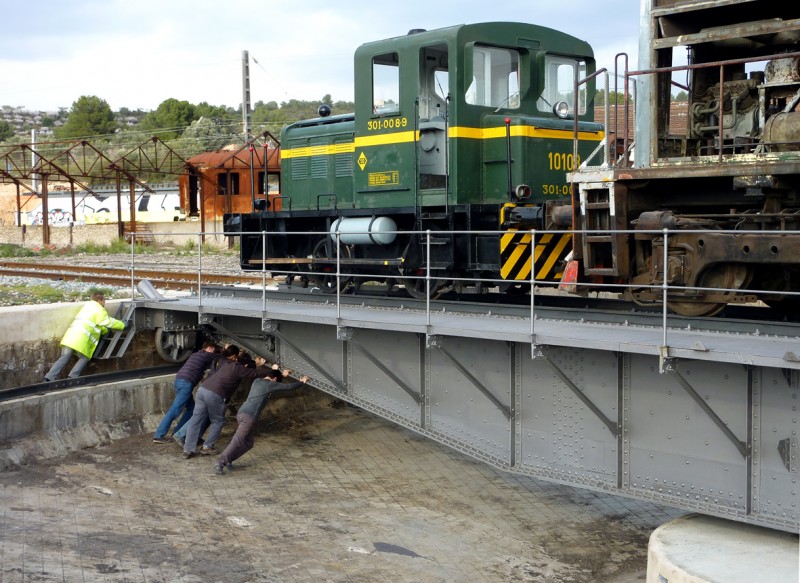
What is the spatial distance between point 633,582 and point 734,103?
4.79 m

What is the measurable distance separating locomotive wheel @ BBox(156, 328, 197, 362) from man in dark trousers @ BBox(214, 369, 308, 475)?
81.5 inches


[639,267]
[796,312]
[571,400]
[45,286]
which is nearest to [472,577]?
[571,400]

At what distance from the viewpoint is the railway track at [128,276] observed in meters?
16.7

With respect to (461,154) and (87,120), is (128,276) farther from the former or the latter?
(87,120)

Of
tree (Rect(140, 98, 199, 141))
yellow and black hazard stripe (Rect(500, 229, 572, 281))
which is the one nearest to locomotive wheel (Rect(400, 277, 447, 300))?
yellow and black hazard stripe (Rect(500, 229, 572, 281))

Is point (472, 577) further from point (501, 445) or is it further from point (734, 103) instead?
point (734, 103)

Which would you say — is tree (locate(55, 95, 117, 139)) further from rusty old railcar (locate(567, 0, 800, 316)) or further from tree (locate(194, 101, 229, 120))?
rusty old railcar (locate(567, 0, 800, 316))

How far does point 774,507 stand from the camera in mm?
7203

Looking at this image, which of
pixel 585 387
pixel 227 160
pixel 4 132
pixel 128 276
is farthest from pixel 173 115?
pixel 585 387

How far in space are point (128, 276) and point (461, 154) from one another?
33.1 feet

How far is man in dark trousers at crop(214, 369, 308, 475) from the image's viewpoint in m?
11.3

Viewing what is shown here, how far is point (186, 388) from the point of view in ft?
40.0

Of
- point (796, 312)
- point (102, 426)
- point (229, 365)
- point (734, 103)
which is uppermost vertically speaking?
point (734, 103)

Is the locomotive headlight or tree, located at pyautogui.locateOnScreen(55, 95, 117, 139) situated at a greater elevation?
tree, located at pyautogui.locateOnScreen(55, 95, 117, 139)
